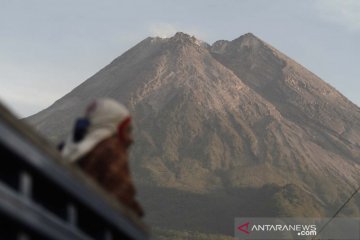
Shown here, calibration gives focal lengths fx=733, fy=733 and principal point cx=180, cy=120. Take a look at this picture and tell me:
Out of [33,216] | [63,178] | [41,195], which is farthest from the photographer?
[41,195]

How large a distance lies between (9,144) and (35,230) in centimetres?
68

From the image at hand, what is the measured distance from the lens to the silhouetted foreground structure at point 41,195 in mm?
4363

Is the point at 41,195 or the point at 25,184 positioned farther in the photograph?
the point at 41,195

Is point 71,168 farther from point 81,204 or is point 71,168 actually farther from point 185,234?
point 185,234

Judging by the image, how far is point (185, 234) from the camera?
187m

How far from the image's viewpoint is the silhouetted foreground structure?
4363 millimetres

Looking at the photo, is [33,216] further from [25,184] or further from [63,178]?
[63,178]

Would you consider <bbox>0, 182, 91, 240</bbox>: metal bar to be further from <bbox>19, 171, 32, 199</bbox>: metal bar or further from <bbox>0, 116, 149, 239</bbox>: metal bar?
<bbox>0, 116, 149, 239</bbox>: metal bar

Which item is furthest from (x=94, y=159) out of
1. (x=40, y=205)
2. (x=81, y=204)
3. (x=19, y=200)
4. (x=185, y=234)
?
(x=185, y=234)

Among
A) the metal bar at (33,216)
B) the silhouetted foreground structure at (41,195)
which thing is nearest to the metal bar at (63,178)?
the silhouetted foreground structure at (41,195)

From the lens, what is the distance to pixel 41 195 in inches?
202

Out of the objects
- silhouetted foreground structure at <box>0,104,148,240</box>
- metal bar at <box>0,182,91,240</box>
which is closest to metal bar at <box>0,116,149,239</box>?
silhouetted foreground structure at <box>0,104,148,240</box>

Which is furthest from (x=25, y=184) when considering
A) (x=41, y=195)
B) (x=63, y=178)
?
(x=41, y=195)

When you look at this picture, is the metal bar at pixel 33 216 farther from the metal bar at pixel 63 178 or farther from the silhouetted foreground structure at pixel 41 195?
the metal bar at pixel 63 178
